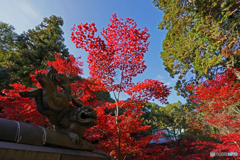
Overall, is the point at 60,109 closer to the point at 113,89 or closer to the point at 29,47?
the point at 113,89

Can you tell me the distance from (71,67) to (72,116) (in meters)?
7.14

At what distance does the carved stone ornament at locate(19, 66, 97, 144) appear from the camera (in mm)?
2629

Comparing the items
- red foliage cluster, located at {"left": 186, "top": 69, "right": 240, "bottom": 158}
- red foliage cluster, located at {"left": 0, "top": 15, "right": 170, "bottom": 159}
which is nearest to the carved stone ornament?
red foliage cluster, located at {"left": 0, "top": 15, "right": 170, "bottom": 159}

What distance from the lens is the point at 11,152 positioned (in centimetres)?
153

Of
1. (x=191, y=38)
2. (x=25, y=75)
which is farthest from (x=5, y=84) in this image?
(x=191, y=38)

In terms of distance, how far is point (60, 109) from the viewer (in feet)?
9.20

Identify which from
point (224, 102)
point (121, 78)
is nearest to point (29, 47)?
point (121, 78)

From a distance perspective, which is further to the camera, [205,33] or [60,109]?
[205,33]

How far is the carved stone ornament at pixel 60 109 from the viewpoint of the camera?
2629mm

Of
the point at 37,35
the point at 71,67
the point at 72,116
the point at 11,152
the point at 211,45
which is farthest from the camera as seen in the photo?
the point at 37,35

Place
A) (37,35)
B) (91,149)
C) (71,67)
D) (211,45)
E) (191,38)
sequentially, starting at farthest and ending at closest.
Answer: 1. (37,35)
2. (71,67)
3. (191,38)
4. (211,45)
5. (91,149)

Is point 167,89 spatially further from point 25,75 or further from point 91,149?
point 25,75

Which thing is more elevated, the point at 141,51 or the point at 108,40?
the point at 108,40

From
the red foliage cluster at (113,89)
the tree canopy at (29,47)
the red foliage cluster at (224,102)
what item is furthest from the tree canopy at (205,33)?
the tree canopy at (29,47)
